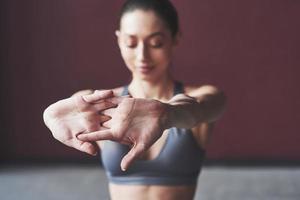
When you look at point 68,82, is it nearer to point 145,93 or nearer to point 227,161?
point 227,161

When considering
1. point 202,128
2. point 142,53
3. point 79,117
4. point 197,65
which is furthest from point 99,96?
point 197,65

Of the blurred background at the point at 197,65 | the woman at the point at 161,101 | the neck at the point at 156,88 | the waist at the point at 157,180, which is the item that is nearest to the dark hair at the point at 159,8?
the woman at the point at 161,101

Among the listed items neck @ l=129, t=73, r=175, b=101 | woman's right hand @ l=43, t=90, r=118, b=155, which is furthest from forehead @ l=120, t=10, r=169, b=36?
woman's right hand @ l=43, t=90, r=118, b=155

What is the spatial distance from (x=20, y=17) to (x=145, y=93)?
1511 millimetres

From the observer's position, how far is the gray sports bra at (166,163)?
912 millimetres

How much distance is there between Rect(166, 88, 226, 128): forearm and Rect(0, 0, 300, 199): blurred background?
135cm

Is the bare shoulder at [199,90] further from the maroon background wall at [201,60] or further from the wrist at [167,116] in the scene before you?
the maroon background wall at [201,60]

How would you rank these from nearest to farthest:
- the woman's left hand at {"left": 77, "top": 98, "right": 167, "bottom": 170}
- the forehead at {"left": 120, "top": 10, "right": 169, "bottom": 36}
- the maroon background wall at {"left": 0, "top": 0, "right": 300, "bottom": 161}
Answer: the woman's left hand at {"left": 77, "top": 98, "right": 167, "bottom": 170}, the forehead at {"left": 120, "top": 10, "right": 169, "bottom": 36}, the maroon background wall at {"left": 0, "top": 0, "right": 300, "bottom": 161}

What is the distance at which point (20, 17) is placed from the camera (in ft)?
7.55

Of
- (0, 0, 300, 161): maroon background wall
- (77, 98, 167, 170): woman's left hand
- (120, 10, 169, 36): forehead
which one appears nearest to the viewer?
(77, 98, 167, 170): woman's left hand

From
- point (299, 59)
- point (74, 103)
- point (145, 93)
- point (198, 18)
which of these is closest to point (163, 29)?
point (145, 93)

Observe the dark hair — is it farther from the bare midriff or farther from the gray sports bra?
the bare midriff

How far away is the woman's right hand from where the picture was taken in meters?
0.61

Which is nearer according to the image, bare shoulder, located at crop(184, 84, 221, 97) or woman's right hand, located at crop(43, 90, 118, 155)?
woman's right hand, located at crop(43, 90, 118, 155)
